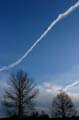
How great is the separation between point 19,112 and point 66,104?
16.9 meters

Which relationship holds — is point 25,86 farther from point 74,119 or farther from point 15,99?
point 74,119

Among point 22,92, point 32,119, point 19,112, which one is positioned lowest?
point 32,119

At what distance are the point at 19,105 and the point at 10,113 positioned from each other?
2226 millimetres

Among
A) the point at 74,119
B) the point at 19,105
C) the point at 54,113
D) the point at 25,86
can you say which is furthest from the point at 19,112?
the point at 54,113

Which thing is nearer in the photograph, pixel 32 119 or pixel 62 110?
pixel 32 119

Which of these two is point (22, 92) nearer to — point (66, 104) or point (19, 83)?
point (19, 83)

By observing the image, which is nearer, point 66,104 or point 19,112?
point 19,112

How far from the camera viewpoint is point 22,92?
50.7 meters

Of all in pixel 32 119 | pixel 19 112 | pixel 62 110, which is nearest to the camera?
pixel 32 119

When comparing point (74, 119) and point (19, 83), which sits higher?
point (19, 83)

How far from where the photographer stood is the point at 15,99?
5025 centimetres

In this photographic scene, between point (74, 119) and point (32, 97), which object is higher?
point (32, 97)

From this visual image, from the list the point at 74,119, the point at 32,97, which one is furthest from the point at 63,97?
the point at 74,119

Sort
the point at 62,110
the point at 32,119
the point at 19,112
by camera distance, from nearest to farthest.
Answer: the point at 32,119 < the point at 19,112 < the point at 62,110
